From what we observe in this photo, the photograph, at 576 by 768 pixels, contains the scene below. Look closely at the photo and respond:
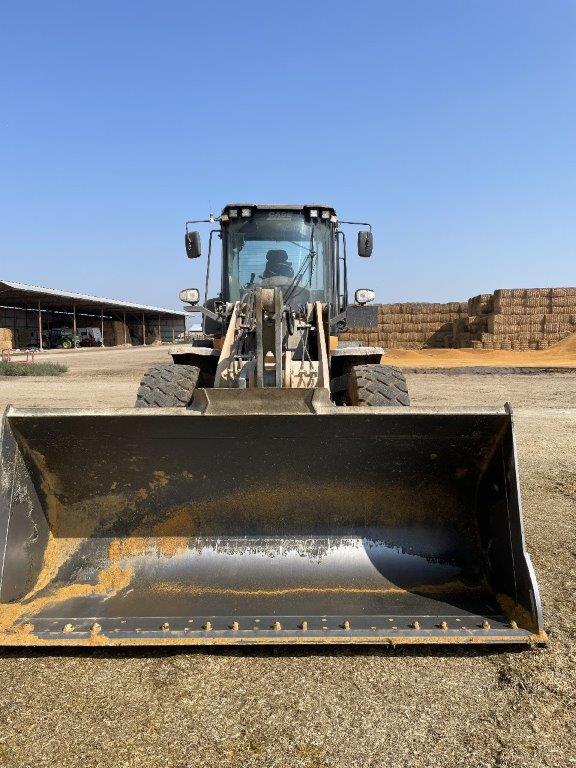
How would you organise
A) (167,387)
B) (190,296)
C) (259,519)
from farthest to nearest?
1. (190,296)
2. (167,387)
3. (259,519)

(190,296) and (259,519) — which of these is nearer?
(259,519)

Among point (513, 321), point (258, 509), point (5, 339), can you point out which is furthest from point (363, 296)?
point (5, 339)

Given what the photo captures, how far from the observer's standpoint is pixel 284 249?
596 cm

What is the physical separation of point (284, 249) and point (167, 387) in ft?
6.11

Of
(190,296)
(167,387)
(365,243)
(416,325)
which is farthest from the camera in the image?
(416,325)

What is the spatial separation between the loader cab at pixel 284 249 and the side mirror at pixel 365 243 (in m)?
0.28

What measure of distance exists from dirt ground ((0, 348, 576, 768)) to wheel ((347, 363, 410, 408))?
184 cm

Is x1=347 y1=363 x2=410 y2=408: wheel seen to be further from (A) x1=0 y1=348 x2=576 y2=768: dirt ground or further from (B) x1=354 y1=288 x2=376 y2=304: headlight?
(A) x1=0 y1=348 x2=576 y2=768: dirt ground

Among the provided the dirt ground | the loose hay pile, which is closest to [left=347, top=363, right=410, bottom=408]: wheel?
the dirt ground

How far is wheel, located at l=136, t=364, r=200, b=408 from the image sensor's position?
4.91 metres

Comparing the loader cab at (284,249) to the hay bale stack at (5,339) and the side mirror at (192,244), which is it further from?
the hay bale stack at (5,339)

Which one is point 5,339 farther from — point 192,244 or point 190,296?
point 190,296

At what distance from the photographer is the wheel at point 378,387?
15.2ft

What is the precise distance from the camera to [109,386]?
1669 centimetres
